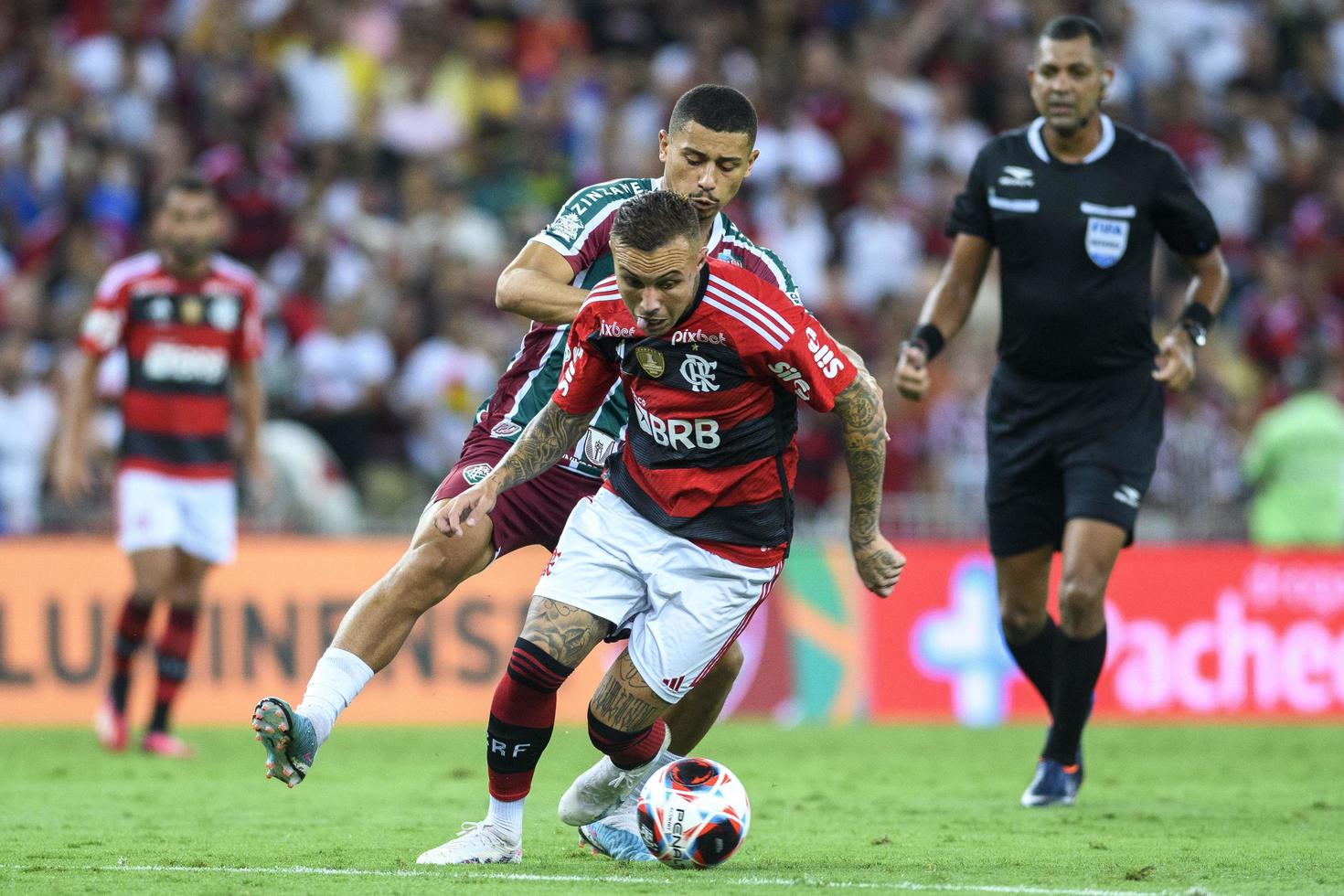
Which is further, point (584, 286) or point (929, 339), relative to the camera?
point (929, 339)

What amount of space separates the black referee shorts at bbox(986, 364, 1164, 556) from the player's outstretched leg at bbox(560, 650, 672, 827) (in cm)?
219

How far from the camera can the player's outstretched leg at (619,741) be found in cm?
587

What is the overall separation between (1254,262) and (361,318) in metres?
8.34

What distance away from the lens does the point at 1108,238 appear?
26.0ft

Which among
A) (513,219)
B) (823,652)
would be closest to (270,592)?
(823,652)

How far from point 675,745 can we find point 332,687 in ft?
4.17

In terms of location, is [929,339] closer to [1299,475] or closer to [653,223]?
[653,223]

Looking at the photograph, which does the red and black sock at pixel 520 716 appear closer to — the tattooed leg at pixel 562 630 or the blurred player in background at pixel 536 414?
the tattooed leg at pixel 562 630

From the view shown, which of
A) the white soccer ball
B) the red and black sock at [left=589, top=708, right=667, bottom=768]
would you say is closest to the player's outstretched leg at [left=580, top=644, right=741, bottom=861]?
the red and black sock at [left=589, top=708, right=667, bottom=768]

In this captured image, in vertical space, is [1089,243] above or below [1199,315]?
above

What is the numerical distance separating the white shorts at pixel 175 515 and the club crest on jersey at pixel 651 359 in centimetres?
520

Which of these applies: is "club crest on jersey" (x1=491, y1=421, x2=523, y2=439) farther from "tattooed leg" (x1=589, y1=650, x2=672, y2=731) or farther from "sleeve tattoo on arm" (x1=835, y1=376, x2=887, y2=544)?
"sleeve tattoo on arm" (x1=835, y1=376, x2=887, y2=544)

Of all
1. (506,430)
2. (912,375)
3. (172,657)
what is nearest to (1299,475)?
(912,375)

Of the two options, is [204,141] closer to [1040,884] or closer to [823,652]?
[823,652]
